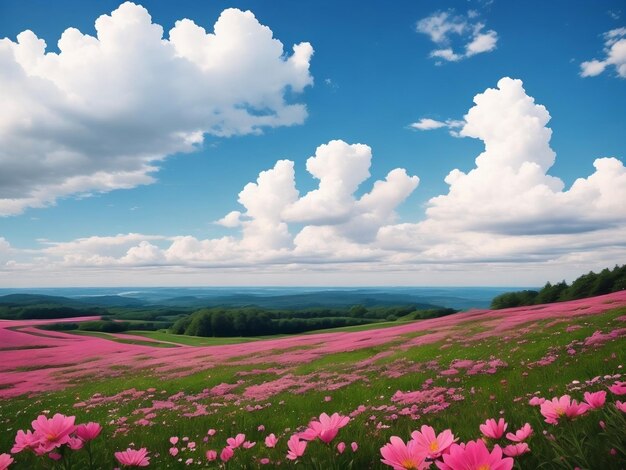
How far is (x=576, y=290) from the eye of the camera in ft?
228

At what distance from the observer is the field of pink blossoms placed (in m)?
2.26

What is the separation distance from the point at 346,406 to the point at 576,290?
250ft

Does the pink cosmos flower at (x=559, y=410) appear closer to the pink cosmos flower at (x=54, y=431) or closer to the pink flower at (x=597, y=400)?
the pink flower at (x=597, y=400)

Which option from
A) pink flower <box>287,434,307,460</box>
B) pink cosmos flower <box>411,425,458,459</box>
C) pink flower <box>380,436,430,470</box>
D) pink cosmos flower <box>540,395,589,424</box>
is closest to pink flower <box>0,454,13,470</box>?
pink flower <box>287,434,307,460</box>

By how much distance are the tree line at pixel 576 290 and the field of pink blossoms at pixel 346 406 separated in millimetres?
48760

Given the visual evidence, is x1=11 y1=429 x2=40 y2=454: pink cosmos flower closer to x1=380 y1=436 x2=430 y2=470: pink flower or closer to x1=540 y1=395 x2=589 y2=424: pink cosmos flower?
x1=380 y1=436 x2=430 y2=470: pink flower

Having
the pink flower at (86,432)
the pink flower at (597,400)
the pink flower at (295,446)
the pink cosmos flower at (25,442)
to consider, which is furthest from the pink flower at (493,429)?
the pink cosmos flower at (25,442)

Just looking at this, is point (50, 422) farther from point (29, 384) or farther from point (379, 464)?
point (29, 384)

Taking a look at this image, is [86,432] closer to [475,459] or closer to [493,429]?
[475,459]

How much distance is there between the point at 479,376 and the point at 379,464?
39.2 ft

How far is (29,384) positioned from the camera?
81.4 feet

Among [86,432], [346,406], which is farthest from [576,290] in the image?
[86,432]

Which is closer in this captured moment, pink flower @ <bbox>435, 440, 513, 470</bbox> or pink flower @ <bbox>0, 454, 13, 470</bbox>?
pink flower @ <bbox>435, 440, 513, 470</bbox>

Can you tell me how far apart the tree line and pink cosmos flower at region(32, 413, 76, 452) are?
242 ft
